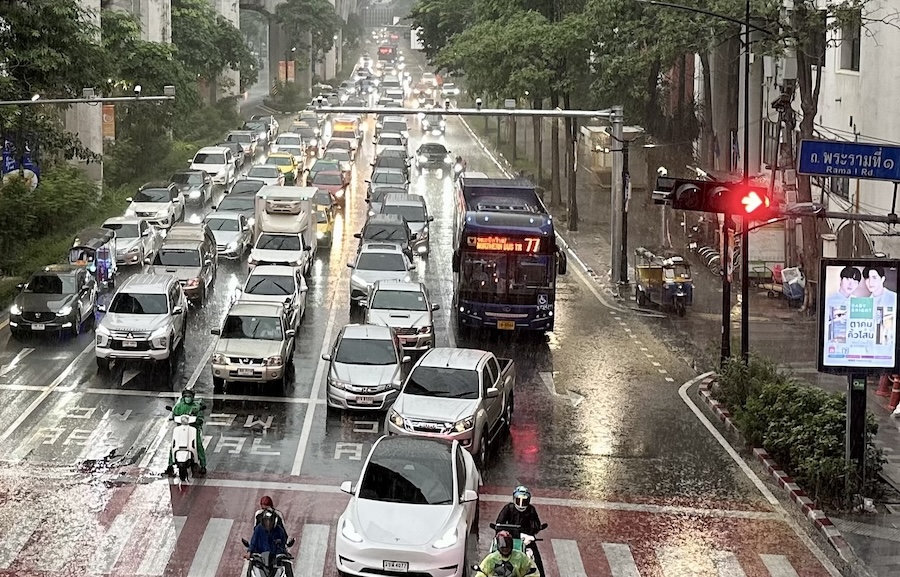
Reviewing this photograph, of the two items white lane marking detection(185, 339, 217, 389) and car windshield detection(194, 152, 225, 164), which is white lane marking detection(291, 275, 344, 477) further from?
car windshield detection(194, 152, 225, 164)

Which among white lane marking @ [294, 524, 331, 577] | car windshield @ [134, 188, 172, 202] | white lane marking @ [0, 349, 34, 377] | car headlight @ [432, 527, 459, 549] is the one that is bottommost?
white lane marking @ [294, 524, 331, 577]

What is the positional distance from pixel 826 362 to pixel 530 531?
7.21 meters

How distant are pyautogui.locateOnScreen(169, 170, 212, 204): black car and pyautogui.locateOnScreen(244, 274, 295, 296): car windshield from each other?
23574 mm

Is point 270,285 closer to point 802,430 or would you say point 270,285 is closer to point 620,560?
point 802,430

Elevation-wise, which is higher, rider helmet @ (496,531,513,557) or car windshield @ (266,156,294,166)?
car windshield @ (266,156,294,166)

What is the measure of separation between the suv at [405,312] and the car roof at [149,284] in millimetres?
4578

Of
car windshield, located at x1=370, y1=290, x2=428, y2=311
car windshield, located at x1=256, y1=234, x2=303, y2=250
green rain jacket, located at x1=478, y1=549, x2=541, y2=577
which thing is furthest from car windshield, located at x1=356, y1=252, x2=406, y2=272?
green rain jacket, located at x1=478, y1=549, x2=541, y2=577

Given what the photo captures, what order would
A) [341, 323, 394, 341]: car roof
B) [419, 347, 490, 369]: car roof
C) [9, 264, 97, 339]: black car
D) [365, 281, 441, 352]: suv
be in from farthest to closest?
[9, 264, 97, 339]: black car, [365, 281, 441, 352]: suv, [341, 323, 394, 341]: car roof, [419, 347, 490, 369]: car roof

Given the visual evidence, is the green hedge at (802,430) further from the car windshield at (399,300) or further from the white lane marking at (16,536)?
the white lane marking at (16,536)

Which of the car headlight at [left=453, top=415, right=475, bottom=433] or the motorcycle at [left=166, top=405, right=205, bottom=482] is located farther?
the car headlight at [left=453, top=415, right=475, bottom=433]

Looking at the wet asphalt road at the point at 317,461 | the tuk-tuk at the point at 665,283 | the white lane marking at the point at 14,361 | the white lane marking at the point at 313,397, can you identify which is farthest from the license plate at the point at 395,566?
the tuk-tuk at the point at 665,283

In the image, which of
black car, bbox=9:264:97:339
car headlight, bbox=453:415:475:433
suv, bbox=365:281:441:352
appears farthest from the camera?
black car, bbox=9:264:97:339

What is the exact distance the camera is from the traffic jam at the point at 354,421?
1858 cm

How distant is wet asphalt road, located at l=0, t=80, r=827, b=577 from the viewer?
1947 cm
